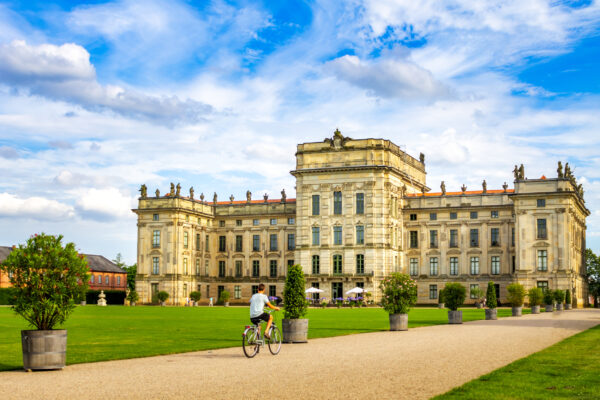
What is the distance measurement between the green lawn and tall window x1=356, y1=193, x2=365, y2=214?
199 feet

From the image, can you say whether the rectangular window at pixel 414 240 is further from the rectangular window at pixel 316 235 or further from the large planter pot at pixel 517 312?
the large planter pot at pixel 517 312

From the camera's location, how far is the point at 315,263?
83062 millimetres

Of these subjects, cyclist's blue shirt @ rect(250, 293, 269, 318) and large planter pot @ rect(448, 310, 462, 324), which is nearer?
cyclist's blue shirt @ rect(250, 293, 269, 318)

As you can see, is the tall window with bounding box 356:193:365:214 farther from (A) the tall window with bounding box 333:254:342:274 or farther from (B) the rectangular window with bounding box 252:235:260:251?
(B) the rectangular window with bounding box 252:235:260:251

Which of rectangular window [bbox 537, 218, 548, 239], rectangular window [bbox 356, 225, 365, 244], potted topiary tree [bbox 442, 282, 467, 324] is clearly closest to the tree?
rectangular window [bbox 537, 218, 548, 239]

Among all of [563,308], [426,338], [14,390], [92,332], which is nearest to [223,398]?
[14,390]

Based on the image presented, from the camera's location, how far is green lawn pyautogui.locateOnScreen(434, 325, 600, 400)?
12.9 m

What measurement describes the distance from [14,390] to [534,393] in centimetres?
937

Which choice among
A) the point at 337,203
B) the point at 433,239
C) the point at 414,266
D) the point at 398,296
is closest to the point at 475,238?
the point at 433,239

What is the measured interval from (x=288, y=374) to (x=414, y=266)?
233ft

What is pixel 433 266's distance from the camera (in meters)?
84.4

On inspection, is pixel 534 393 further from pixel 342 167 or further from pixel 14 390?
pixel 342 167

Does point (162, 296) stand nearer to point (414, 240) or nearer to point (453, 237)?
point (414, 240)

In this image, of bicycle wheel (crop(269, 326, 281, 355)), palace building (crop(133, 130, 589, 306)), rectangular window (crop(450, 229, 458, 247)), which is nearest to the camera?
bicycle wheel (crop(269, 326, 281, 355))
